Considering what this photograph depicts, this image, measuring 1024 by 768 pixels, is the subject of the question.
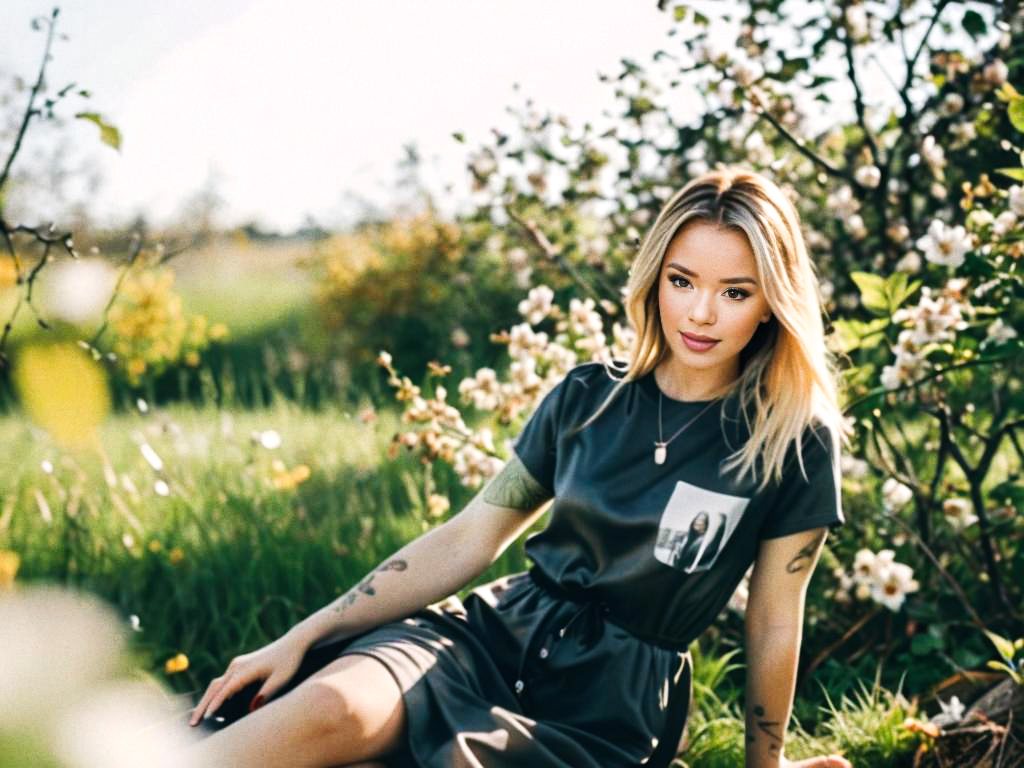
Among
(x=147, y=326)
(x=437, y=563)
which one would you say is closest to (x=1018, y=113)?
(x=437, y=563)

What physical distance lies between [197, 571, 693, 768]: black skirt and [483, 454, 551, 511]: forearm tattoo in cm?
16

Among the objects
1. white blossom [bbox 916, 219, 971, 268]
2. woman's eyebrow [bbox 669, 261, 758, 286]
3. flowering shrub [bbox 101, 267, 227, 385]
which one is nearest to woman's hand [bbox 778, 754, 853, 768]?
woman's eyebrow [bbox 669, 261, 758, 286]

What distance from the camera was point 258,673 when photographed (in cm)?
189

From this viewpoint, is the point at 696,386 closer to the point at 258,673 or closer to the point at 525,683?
the point at 525,683

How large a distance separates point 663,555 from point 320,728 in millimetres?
647

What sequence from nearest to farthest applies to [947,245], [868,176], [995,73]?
[947,245] < [995,73] < [868,176]

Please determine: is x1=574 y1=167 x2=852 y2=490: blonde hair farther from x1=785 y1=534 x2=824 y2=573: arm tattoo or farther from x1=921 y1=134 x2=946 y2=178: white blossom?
x1=921 y1=134 x2=946 y2=178: white blossom

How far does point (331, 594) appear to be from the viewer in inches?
127

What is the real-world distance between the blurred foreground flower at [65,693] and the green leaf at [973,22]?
315 centimetres

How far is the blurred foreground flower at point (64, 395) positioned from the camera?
392 mm

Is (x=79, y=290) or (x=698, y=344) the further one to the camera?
(x=698, y=344)

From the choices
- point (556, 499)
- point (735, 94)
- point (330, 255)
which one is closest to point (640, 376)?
point (556, 499)

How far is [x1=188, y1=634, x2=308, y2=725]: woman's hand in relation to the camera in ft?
6.06

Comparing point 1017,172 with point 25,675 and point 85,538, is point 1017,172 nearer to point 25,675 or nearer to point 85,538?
point 25,675
